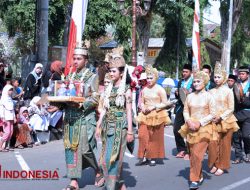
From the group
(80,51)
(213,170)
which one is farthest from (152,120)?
(80,51)

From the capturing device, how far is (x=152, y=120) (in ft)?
31.2

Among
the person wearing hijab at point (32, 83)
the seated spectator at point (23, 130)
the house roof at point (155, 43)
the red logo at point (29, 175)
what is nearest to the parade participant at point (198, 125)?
the red logo at point (29, 175)

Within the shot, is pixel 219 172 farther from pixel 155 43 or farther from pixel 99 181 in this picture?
pixel 155 43

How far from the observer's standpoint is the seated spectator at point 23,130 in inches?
448

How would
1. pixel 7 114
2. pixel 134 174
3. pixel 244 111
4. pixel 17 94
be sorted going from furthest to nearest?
pixel 17 94 → pixel 7 114 → pixel 244 111 → pixel 134 174

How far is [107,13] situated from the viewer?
1289 inches

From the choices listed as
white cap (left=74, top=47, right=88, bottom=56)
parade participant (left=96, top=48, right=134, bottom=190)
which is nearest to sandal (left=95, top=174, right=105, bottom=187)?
parade participant (left=96, top=48, right=134, bottom=190)

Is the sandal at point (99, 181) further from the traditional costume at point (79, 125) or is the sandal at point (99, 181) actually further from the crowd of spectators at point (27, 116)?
the crowd of spectators at point (27, 116)

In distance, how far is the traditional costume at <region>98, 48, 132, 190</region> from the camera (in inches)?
265

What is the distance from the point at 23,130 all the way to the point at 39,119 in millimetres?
546

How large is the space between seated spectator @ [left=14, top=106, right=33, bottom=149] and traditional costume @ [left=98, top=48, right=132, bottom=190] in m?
4.86

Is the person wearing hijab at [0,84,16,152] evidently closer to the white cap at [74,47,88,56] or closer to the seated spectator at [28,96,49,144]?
the seated spectator at [28,96,49,144]

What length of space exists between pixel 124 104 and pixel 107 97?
0.26 m

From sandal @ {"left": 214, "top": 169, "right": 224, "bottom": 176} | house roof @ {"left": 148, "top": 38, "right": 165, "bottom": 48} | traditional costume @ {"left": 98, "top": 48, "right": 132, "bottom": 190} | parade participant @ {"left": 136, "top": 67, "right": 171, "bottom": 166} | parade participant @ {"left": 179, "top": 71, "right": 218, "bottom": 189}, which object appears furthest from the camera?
house roof @ {"left": 148, "top": 38, "right": 165, "bottom": 48}
